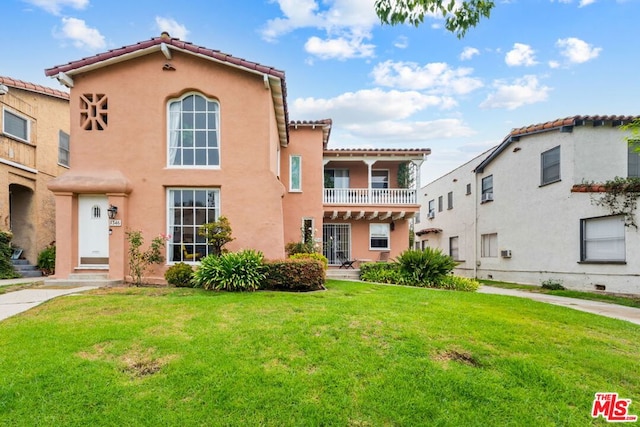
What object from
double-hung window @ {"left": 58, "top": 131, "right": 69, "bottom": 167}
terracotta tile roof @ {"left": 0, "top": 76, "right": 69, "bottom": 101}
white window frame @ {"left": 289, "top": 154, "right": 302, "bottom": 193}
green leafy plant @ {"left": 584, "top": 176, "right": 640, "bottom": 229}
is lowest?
green leafy plant @ {"left": 584, "top": 176, "right": 640, "bottom": 229}

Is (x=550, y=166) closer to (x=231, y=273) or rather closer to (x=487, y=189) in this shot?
(x=487, y=189)

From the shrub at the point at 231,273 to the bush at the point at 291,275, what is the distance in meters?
0.27

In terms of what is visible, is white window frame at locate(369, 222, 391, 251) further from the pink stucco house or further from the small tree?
the small tree

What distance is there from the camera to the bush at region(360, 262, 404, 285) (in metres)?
13.2

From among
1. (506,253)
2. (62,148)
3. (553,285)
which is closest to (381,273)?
(553,285)

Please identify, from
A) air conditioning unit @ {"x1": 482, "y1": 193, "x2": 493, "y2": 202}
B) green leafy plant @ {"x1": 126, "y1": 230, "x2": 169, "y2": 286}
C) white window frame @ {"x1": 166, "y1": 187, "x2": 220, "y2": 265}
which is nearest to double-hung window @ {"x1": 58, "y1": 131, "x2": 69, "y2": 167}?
green leafy plant @ {"x1": 126, "y1": 230, "x2": 169, "y2": 286}

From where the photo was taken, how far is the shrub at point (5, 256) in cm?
1282

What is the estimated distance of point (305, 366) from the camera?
4.47 meters

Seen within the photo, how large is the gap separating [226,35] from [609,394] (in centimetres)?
1500

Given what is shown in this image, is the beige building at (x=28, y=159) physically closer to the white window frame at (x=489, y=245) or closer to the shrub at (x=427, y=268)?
the shrub at (x=427, y=268)

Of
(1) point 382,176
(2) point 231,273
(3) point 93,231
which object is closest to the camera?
(2) point 231,273

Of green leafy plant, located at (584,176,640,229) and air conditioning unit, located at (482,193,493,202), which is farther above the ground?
air conditioning unit, located at (482,193,493,202)

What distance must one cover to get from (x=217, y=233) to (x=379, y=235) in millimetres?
10112

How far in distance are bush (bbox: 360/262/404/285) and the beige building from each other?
14.1 meters
